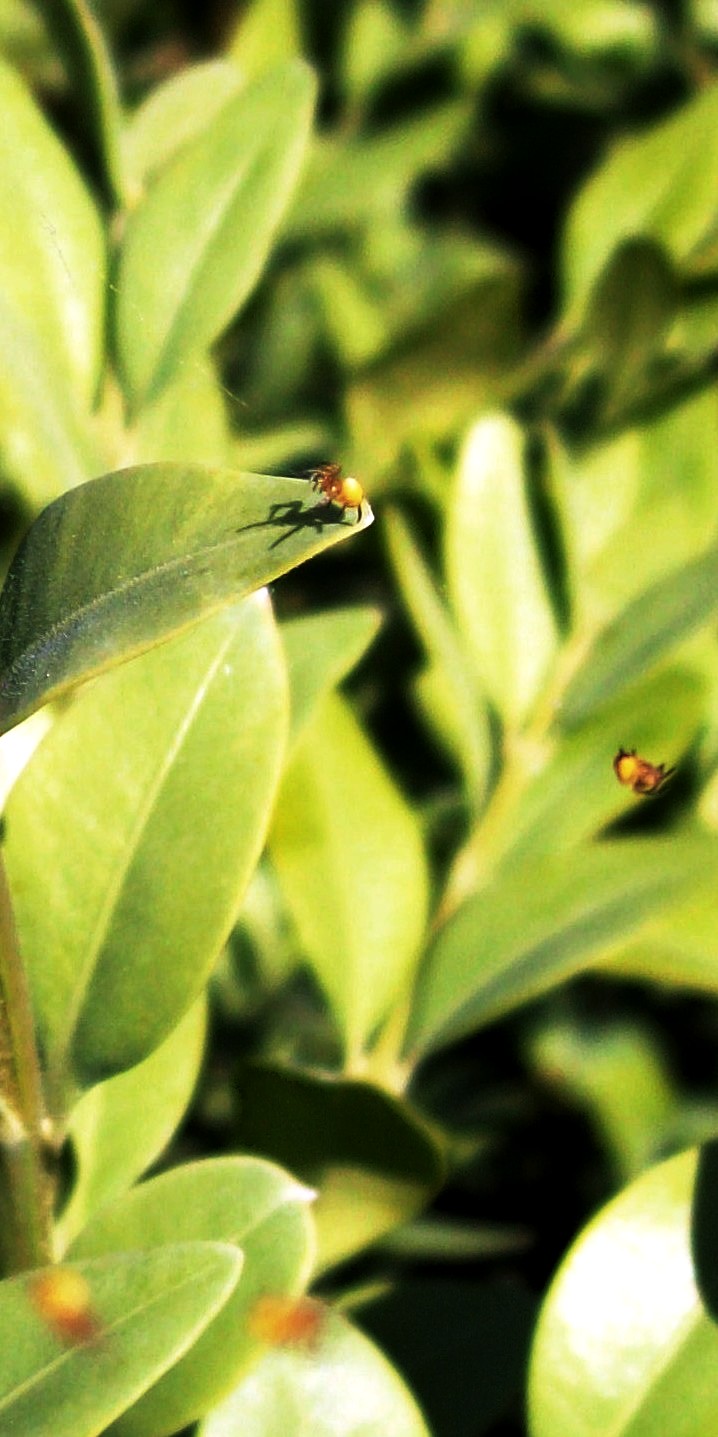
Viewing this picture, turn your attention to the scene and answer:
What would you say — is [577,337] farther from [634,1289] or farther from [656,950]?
[634,1289]

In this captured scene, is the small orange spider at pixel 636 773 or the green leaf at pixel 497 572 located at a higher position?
the green leaf at pixel 497 572

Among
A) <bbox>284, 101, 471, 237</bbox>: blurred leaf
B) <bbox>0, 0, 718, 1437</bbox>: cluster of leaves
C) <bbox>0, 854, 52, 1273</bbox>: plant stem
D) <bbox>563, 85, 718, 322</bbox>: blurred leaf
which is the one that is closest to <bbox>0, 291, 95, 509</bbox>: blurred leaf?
<bbox>0, 0, 718, 1437</bbox>: cluster of leaves

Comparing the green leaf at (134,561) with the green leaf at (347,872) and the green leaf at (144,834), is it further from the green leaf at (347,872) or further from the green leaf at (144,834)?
the green leaf at (347,872)

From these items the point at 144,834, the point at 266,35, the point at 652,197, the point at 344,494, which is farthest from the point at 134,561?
the point at 266,35

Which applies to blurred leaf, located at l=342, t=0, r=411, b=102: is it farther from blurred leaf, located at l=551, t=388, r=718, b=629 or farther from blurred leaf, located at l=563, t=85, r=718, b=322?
blurred leaf, located at l=551, t=388, r=718, b=629

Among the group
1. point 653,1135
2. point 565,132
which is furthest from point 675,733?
point 565,132

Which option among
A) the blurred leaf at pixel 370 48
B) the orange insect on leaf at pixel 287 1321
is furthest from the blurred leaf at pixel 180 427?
the blurred leaf at pixel 370 48
